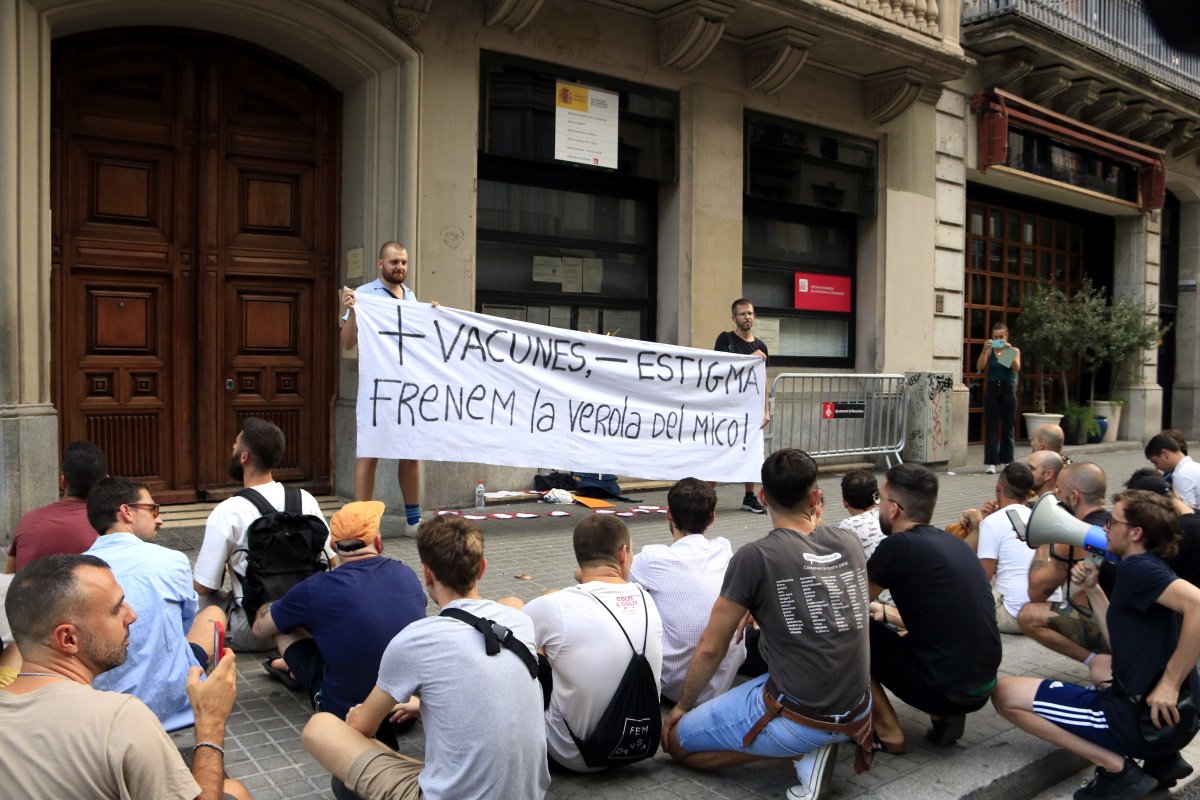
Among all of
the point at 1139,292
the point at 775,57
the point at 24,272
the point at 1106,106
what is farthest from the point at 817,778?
the point at 1139,292

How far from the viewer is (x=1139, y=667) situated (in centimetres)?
394

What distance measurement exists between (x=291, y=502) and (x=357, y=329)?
9.39 feet

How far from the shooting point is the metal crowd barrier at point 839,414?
1234 cm

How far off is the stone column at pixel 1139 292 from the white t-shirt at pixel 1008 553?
1546cm

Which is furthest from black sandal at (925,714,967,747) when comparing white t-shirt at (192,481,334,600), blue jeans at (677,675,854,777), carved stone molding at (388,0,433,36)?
carved stone molding at (388,0,433,36)

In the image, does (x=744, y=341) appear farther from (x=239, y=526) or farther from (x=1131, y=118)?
(x=1131, y=118)

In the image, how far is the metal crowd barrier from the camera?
486 inches

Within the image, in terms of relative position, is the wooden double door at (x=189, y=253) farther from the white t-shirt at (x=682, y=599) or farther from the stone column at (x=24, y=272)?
the white t-shirt at (x=682, y=599)

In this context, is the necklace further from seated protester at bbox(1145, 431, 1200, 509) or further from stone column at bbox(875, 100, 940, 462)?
stone column at bbox(875, 100, 940, 462)

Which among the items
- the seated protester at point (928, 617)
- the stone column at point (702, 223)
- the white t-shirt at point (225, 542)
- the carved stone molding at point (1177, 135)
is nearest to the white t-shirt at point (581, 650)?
the seated protester at point (928, 617)

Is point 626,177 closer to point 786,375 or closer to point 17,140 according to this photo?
point 786,375

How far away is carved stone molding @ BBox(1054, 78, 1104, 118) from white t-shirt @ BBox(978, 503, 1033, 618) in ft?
44.4

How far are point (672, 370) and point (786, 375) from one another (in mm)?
3585

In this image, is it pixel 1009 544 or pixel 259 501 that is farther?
pixel 1009 544
